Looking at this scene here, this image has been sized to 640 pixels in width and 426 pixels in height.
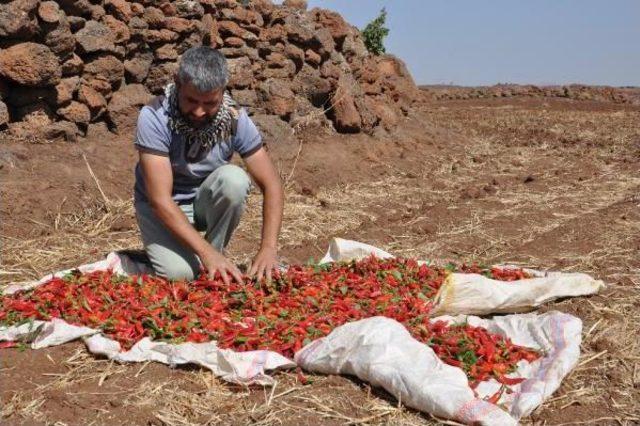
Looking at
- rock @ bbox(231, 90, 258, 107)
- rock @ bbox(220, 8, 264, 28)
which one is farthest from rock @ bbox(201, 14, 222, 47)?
rock @ bbox(231, 90, 258, 107)

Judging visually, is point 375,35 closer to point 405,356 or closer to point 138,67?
point 138,67

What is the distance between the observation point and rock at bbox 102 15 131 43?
8.23 m

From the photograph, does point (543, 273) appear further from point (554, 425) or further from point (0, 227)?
point (0, 227)

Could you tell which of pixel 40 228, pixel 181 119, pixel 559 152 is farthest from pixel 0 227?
pixel 559 152

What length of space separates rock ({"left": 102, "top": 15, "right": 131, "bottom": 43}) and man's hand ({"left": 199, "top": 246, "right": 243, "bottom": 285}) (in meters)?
4.64

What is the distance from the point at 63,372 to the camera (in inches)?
143

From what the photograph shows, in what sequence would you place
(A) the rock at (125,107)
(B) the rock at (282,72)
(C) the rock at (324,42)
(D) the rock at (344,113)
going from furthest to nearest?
(C) the rock at (324,42) < (D) the rock at (344,113) < (B) the rock at (282,72) < (A) the rock at (125,107)

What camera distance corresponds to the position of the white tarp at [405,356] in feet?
10.5

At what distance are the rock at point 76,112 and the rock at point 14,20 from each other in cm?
88

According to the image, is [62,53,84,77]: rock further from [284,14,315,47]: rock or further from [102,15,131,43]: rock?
[284,14,315,47]: rock

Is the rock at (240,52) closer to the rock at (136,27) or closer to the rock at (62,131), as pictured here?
the rock at (136,27)

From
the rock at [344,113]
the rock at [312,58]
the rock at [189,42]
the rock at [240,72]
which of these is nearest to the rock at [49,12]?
the rock at [189,42]

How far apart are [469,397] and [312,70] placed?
8.53 metres

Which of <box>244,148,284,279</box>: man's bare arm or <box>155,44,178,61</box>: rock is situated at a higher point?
<box>155,44,178,61</box>: rock
